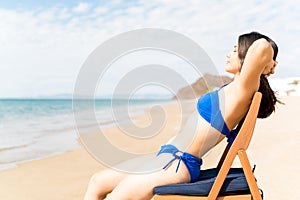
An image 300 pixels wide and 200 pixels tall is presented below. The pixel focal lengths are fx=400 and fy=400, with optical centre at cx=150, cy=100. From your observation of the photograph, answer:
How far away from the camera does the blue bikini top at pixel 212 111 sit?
110 inches

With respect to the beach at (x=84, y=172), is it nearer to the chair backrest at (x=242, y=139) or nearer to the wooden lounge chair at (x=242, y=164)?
the wooden lounge chair at (x=242, y=164)

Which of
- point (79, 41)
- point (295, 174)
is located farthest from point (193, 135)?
point (79, 41)

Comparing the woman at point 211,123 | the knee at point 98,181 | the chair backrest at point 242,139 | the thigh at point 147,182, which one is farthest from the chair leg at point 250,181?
the knee at point 98,181

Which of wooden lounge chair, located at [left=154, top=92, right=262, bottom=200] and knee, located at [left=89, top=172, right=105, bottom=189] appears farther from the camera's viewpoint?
knee, located at [left=89, top=172, right=105, bottom=189]

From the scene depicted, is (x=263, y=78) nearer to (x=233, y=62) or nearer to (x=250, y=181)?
(x=233, y=62)

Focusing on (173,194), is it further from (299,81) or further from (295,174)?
(299,81)

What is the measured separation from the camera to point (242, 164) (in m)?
2.75

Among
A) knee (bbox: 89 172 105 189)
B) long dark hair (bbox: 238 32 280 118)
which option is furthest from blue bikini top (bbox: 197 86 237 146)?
knee (bbox: 89 172 105 189)

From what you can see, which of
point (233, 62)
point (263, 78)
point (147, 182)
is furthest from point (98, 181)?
point (263, 78)

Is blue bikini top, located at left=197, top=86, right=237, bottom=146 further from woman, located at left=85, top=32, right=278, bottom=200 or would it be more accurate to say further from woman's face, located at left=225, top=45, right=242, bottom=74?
woman's face, located at left=225, top=45, right=242, bottom=74

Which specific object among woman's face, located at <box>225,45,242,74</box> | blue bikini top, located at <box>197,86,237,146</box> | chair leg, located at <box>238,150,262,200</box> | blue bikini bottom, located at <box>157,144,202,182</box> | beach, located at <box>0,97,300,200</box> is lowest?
beach, located at <box>0,97,300,200</box>

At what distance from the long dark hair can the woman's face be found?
0.13 ft

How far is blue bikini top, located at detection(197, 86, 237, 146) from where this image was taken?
9.17ft

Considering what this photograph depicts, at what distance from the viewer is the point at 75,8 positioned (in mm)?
31484
